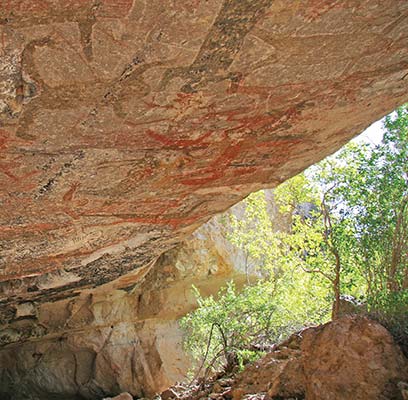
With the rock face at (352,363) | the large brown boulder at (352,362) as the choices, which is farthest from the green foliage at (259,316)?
the large brown boulder at (352,362)

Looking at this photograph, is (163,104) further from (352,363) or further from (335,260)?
(335,260)

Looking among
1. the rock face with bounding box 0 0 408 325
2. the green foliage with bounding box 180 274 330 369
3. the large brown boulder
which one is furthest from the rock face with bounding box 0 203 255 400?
the large brown boulder

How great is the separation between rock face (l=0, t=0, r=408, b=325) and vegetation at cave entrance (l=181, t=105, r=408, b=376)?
0.96 m

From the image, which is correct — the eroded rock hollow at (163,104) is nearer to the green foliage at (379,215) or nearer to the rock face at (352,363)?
the green foliage at (379,215)

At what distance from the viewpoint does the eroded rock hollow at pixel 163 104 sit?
2564mm

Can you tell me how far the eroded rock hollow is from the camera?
2.56 metres

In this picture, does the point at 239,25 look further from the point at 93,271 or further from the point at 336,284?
the point at 93,271

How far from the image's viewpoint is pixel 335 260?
5.77m

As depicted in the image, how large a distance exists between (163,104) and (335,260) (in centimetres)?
334

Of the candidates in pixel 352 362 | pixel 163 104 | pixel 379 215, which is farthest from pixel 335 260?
pixel 163 104

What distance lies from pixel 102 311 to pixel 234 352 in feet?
10.3

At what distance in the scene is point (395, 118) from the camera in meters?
5.46

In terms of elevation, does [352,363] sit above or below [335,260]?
below

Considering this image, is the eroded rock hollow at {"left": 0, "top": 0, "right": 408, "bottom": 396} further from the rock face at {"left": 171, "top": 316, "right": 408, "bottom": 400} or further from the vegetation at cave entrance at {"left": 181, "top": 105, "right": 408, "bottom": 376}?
the rock face at {"left": 171, "top": 316, "right": 408, "bottom": 400}
